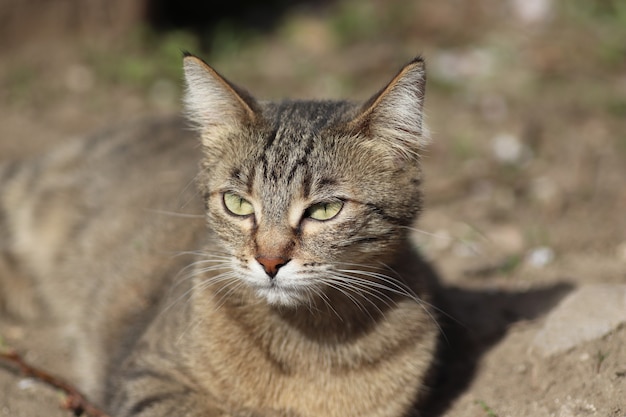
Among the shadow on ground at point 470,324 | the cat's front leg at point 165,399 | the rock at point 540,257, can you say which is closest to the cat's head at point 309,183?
the cat's front leg at point 165,399

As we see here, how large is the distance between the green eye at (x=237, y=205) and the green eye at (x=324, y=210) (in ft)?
0.73

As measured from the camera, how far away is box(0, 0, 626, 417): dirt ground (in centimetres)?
335

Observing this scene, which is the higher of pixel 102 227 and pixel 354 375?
pixel 354 375

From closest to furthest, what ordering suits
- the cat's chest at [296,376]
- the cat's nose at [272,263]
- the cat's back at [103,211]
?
1. the cat's nose at [272,263]
2. the cat's chest at [296,376]
3. the cat's back at [103,211]

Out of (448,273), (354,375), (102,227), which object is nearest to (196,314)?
(354,375)

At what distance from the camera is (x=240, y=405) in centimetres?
297

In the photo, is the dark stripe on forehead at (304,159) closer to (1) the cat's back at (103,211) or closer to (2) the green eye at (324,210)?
(2) the green eye at (324,210)

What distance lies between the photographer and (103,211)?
4.39 m

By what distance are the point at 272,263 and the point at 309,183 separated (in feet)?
1.07

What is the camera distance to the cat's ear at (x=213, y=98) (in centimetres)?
290

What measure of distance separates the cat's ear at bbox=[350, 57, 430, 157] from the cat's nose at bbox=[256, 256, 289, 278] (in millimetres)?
586

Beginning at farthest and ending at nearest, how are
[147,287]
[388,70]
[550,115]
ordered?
[388,70]
[550,115]
[147,287]

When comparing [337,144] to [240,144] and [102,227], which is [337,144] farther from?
[102,227]

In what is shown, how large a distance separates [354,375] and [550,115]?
3522mm
